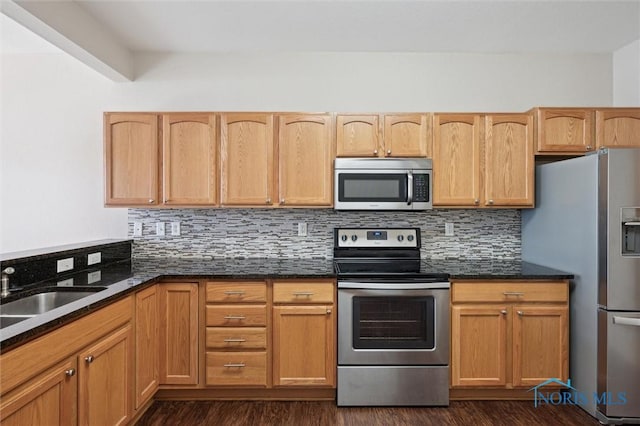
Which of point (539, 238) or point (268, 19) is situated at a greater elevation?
point (268, 19)

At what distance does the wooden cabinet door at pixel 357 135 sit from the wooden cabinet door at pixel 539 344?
1550mm

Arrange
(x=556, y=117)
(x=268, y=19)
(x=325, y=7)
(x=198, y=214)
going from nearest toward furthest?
(x=325, y=7), (x=268, y=19), (x=556, y=117), (x=198, y=214)

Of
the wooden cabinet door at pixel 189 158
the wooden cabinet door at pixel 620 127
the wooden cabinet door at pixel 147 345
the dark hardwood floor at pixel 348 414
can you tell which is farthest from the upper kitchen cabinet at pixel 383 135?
the dark hardwood floor at pixel 348 414

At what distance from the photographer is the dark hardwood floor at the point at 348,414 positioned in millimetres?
2484

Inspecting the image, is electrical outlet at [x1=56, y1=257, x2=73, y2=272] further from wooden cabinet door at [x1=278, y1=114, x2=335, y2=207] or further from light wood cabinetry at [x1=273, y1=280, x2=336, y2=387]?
wooden cabinet door at [x1=278, y1=114, x2=335, y2=207]

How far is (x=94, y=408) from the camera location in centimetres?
184

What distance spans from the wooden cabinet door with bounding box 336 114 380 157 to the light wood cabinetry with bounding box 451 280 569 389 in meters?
1.33

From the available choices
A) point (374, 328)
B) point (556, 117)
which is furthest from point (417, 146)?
point (374, 328)

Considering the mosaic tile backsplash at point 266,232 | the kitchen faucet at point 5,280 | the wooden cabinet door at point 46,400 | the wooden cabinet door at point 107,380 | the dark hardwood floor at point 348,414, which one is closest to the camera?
the wooden cabinet door at point 46,400

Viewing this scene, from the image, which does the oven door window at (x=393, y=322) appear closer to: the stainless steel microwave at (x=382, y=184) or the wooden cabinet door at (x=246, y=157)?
the stainless steel microwave at (x=382, y=184)

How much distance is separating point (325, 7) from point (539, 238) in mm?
2357

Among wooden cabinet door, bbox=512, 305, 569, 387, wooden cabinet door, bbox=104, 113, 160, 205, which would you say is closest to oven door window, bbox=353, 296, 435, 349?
wooden cabinet door, bbox=512, 305, 569, 387

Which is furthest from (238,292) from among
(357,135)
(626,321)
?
(626,321)

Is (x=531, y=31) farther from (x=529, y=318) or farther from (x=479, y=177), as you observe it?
(x=529, y=318)
